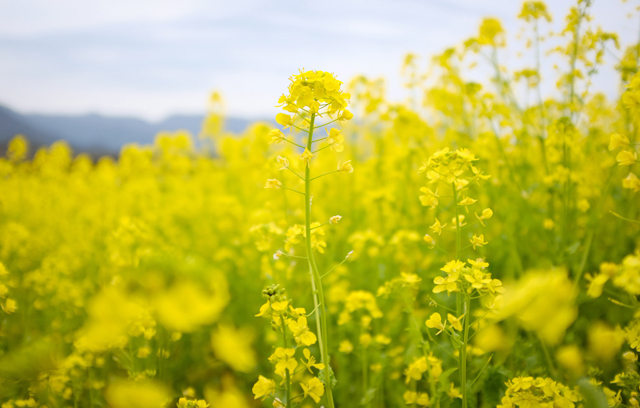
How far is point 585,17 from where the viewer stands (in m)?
2.20

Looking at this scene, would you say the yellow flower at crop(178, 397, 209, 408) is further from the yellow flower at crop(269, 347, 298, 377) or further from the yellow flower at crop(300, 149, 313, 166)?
the yellow flower at crop(300, 149, 313, 166)

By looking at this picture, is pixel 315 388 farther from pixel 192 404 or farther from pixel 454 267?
pixel 454 267

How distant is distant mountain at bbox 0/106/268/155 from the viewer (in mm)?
6195

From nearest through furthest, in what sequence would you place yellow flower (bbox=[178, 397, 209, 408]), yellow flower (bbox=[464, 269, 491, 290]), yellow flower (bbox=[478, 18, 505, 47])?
yellow flower (bbox=[464, 269, 491, 290])
yellow flower (bbox=[178, 397, 209, 408])
yellow flower (bbox=[478, 18, 505, 47])

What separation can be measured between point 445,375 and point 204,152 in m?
6.33

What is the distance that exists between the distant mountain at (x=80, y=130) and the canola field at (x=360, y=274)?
4.62ft

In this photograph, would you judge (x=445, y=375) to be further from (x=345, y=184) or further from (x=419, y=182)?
(x=345, y=184)

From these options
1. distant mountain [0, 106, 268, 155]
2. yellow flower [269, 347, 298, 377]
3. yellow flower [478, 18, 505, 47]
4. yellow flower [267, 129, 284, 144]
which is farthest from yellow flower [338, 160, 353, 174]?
distant mountain [0, 106, 268, 155]

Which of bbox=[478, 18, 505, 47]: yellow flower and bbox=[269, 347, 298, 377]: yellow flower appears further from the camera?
bbox=[478, 18, 505, 47]: yellow flower

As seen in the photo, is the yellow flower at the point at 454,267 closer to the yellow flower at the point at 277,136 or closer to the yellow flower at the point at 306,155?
the yellow flower at the point at 306,155

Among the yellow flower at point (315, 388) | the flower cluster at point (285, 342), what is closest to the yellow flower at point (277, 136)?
the flower cluster at point (285, 342)

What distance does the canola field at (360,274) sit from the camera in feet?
4.05

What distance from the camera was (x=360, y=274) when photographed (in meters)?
2.87

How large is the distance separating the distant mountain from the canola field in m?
1.41
